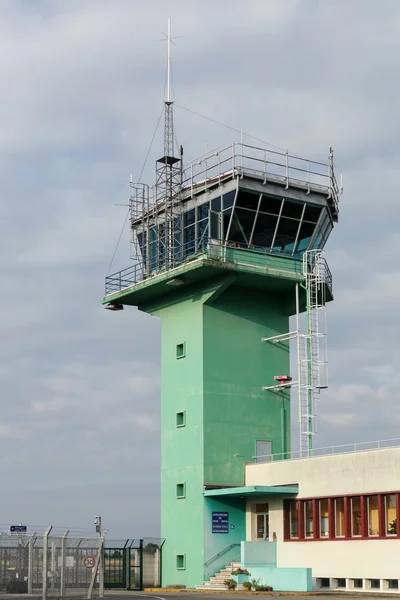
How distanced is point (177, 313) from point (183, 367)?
289 centimetres

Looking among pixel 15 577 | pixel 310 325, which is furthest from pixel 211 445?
pixel 15 577

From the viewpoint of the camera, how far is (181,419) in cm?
4984

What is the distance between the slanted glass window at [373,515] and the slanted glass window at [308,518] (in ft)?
11.9

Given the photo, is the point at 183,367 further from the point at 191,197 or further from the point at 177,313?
the point at 191,197

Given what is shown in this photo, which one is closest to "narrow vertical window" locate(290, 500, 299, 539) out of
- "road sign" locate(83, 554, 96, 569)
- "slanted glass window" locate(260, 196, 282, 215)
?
"road sign" locate(83, 554, 96, 569)

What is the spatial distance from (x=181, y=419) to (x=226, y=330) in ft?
16.1

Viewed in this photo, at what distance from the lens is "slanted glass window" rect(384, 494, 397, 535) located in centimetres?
4025

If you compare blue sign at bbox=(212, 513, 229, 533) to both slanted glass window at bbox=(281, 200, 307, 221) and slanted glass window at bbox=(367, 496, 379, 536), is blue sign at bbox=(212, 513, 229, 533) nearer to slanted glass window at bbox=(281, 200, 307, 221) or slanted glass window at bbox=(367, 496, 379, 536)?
slanted glass window at bbox=(367, 496, 379, 536)

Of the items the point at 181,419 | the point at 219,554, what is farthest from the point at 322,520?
the point at 181,419

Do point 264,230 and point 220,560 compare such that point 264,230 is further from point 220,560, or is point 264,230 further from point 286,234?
point 220,560

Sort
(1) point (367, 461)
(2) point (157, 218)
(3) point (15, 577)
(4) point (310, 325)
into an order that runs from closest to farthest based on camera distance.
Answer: (3) point (15, 577)
(1) point (367, 461)
(4) point (310, 325)
(2) point (157, 218)

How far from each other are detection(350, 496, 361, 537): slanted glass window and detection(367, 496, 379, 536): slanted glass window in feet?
2.13

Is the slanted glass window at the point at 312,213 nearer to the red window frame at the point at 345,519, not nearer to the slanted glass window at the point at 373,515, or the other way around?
the red window frame at the point at 345,519

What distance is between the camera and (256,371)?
50062 mm
